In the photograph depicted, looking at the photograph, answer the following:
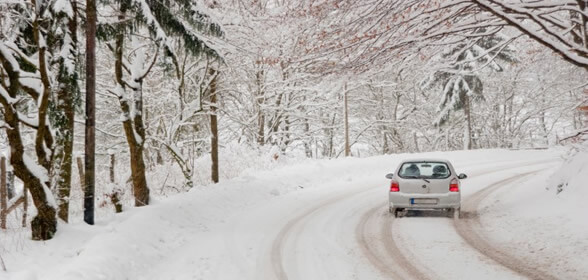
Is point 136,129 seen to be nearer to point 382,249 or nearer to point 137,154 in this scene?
point 137,154

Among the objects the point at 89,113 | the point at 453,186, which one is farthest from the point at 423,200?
the point at 89,113

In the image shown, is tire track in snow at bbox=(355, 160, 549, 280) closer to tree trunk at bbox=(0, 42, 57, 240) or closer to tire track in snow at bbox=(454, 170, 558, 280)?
tire track in snow at bbox=(454, 170, 558, 280)

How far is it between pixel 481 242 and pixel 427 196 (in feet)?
8.04

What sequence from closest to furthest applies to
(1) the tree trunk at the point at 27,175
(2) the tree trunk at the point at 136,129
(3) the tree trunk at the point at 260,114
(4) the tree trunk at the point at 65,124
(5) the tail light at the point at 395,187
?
(1) the tree trunk at the point at 27,175 < (4) the tree trunk at the point at 65,124 < (5) the tail light at the point at 395,187 < (2) the tree trunk at the point at 136,129 < (3) the tree trunk at the point at 260,114

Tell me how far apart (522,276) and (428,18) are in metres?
4.51

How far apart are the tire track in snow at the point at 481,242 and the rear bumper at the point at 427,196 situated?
0.48 metres

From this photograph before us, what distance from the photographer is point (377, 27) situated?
333 inches

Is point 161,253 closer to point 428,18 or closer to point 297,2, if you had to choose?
point 297,2

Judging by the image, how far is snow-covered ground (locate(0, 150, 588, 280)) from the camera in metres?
6.61

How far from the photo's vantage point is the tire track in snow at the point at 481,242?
21.4ft

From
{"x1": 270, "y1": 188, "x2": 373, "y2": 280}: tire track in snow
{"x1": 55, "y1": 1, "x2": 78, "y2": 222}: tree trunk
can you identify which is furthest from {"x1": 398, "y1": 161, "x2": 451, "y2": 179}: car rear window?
A: {"x1": 55, "y1": 1, "x2": 78, "y2": 222}: tree trunk

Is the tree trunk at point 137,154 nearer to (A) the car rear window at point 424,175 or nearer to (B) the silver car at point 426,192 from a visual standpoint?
(B) the silver car at point 426,192

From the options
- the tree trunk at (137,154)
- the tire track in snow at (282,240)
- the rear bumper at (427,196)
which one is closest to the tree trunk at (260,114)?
the tire track in snow at (282,240)

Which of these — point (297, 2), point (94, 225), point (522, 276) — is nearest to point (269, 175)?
point (94, 225)
